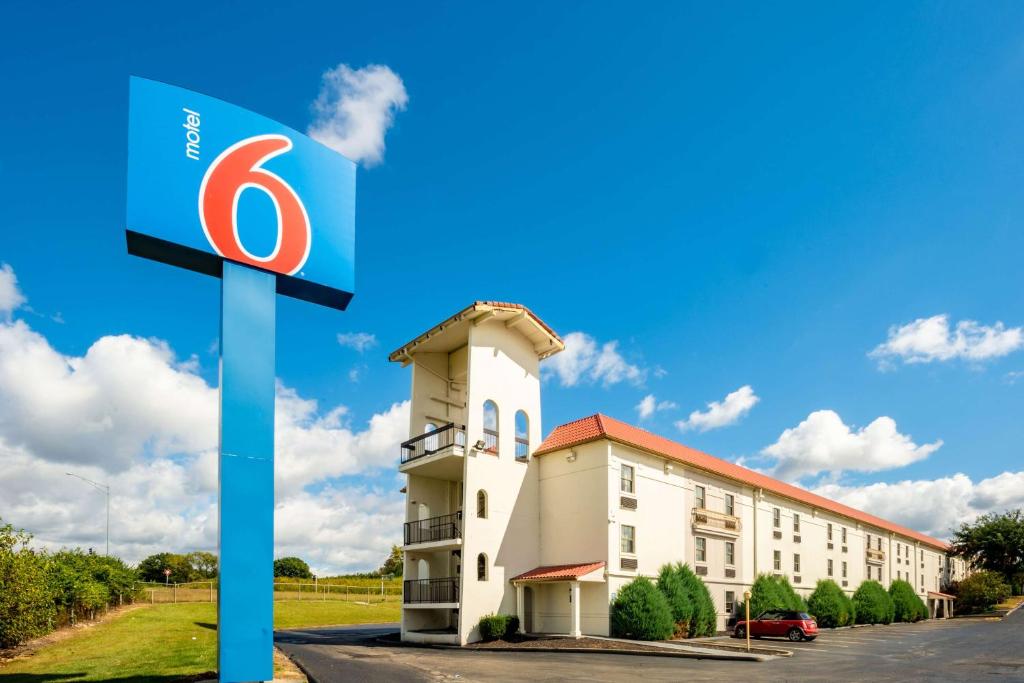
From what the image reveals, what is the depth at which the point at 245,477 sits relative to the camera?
41.8ft

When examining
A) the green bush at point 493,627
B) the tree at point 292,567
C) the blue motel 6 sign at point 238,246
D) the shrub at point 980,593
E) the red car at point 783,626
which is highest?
the blue motel 6 sign at point 238,246

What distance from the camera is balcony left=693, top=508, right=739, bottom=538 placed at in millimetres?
35969

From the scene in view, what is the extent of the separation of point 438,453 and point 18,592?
50.5ft

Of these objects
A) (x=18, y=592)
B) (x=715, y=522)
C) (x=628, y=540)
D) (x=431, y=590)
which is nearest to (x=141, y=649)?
(x=18, y=592)

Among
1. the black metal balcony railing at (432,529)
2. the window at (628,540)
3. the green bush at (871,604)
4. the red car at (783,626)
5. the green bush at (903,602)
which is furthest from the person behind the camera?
the green bush at (903,602)

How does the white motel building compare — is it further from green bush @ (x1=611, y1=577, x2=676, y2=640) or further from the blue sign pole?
the blue sign pole

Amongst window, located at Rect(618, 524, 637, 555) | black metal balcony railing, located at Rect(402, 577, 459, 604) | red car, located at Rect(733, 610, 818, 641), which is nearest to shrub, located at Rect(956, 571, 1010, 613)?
red car, located at Rect(733, 610, 818, 641)

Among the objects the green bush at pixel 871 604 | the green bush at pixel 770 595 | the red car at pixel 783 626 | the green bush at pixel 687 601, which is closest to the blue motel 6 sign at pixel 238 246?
the green bush at pixel 687 601

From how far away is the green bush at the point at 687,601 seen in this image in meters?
31.2

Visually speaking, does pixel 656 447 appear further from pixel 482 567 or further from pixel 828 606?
pixel 828 606

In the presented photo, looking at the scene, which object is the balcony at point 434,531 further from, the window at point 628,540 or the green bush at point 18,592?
the green bush at point 18,592

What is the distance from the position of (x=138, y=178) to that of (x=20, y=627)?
21.1 metres

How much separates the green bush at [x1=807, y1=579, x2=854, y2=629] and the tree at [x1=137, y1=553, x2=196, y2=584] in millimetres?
96554

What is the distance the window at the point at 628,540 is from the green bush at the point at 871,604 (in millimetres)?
24805
